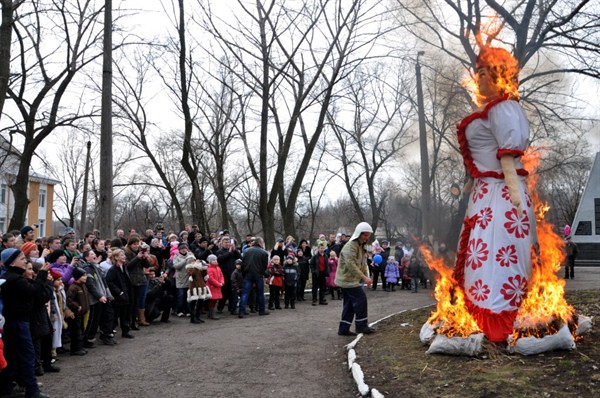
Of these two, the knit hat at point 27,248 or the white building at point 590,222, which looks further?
the white building at point 590,222

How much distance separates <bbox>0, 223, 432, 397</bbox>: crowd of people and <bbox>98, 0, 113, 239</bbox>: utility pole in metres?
0.51

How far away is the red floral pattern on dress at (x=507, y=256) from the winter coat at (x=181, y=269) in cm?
812

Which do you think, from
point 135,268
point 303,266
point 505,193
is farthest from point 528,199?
point 303,266

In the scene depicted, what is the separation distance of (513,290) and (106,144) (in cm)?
861

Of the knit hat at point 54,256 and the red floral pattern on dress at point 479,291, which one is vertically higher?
the knit hat at point 54,256

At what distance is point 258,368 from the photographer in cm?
790

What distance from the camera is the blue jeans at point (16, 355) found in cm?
650

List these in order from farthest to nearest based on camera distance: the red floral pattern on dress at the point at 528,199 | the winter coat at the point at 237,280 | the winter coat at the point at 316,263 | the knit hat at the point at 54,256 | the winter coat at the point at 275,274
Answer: the winter coat at the point at 316,263, the winter coat at the point at 275,274, the winter coat at the point at 237,280, the knit hat at the point at 54,256, the red floral pattern on dress at the point at 528,199

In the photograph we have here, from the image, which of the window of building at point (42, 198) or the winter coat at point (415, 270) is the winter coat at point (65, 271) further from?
the window of building at point (42, 198)

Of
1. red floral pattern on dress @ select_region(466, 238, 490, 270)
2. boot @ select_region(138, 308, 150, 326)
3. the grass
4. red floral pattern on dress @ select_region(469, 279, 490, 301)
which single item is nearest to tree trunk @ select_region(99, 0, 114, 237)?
boot @ select_region(138, 308, 150, 326)

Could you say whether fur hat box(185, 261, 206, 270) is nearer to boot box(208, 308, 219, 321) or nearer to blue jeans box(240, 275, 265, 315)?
boot box(208, 308, 219, 321)

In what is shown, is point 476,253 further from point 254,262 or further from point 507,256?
point 254,262

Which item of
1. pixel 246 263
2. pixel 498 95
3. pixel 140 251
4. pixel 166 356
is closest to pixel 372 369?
pixel 166 356

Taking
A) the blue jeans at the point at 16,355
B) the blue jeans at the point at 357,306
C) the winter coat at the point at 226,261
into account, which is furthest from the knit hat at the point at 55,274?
the winter coat at the point at 226,261
